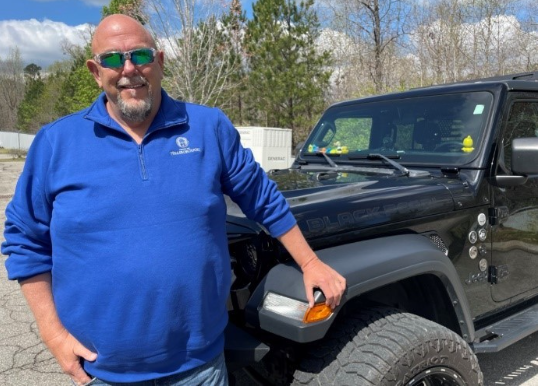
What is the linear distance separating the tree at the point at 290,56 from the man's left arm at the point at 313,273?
1892 cm

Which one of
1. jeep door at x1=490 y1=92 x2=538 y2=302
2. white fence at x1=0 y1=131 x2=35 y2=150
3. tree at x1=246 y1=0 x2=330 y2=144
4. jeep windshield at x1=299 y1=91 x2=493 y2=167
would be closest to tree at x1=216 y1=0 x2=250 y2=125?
tree at x1=246 y1=0 x2=330 y2=144

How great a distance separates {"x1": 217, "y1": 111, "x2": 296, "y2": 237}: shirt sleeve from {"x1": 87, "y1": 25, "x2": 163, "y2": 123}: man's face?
295 mm

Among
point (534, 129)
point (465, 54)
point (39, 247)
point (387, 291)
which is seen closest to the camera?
point (39, 247)

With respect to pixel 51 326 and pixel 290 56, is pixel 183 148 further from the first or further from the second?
pixel 290 56

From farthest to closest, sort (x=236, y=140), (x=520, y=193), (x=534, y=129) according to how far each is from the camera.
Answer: (x=534, y=129) → (x=520, y=193) → (x=236, y=140)

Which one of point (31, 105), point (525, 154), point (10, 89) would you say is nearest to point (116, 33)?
point (525, 154)

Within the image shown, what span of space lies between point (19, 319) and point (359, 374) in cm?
367

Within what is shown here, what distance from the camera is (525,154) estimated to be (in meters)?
2.73

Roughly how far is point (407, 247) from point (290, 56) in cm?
1888

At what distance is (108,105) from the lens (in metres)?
1.90

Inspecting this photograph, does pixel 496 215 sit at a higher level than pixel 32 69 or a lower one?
lower

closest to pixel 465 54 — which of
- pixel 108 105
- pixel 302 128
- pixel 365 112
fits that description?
pixel 302 128

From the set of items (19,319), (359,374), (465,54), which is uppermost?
(465,54)

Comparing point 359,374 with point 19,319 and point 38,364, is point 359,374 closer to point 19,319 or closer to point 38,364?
point 38,364
